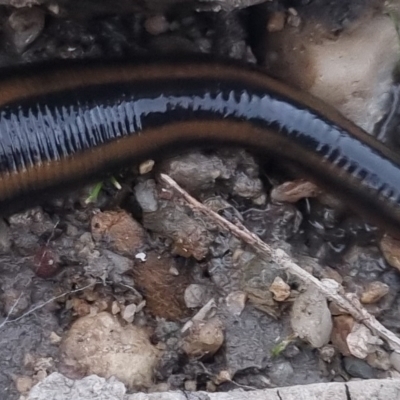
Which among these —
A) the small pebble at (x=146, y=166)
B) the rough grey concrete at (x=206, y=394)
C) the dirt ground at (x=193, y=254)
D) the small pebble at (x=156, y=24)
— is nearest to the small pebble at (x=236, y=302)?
the dirt ground at (x=193, y=254)

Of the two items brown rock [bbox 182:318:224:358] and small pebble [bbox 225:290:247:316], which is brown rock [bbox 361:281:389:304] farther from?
brown rock [bbox 182:318:224:358]

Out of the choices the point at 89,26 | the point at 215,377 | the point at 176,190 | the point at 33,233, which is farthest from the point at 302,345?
the point at 89,26

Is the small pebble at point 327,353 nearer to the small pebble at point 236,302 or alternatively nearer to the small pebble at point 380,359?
the small pebble at point 380,359

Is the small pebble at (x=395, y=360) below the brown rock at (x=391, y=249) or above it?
below

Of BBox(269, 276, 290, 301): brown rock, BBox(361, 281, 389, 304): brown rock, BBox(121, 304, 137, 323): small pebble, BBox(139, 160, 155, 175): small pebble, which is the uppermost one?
BBox(139, 160, 155, 175): small pebble

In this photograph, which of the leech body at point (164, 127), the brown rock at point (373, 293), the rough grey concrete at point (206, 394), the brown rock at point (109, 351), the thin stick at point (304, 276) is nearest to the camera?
the rough grey concrete at point (206, 394)

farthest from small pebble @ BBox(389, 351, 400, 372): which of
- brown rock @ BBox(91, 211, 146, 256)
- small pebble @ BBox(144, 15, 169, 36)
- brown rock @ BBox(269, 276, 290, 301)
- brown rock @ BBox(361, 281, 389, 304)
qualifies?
small pebble @ BBox(144, 15, 169, 36)

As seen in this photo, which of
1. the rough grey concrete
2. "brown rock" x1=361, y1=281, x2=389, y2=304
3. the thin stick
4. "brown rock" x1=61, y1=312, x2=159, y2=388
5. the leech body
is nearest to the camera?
the rough grey concrete
